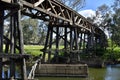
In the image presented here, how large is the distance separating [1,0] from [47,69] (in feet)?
28.3

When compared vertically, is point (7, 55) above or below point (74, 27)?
below

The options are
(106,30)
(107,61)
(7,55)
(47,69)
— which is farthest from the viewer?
(106,30)

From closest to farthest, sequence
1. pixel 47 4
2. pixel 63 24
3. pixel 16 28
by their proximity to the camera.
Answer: pixel 16 28 < pixel 47 4 < pixel 63 24

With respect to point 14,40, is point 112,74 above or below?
below

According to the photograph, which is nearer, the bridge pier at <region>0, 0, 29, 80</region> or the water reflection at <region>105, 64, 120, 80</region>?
the bridge pier at <region>0, 0, 29, 80</region>

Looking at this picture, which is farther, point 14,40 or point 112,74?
point 112,74

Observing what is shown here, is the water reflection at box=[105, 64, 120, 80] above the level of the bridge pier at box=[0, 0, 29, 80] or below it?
below

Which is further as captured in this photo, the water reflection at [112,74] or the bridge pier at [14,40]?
the water reflection at [112,74]

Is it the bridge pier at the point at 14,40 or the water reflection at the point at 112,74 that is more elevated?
the bridge pier at the point at 14,40

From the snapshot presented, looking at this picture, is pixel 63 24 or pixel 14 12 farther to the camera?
pixel 63 24

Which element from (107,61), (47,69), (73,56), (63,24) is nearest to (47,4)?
(47,69)

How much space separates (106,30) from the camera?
50969mm

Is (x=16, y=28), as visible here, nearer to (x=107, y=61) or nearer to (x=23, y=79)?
(x=23, y=79)

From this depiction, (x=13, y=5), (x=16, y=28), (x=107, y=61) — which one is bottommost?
(x=107, y=61)
